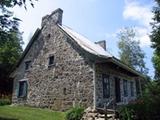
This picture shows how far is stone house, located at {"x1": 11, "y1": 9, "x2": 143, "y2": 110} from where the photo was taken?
1465cm

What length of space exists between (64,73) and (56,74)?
0.85 meters

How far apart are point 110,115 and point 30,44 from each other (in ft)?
37.8

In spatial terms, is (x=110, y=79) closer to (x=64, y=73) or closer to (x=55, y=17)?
(x=64, y=73)

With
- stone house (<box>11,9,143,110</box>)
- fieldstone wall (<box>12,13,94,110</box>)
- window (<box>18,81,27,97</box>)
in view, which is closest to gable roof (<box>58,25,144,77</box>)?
stone house (<box>11,9,143,110</box>)

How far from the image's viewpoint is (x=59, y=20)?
18.8 meters

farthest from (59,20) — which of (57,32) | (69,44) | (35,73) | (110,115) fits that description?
(110,115)

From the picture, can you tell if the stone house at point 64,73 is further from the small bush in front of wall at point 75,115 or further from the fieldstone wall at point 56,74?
the small bush in front of wall at point 75,115

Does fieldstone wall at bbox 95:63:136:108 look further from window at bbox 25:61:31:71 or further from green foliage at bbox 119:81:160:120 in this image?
window at bbox 25:61:31:71

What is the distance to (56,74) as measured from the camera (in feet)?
55.4

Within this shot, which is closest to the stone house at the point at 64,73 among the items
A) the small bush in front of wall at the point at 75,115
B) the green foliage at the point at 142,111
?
the small bush in front of wall at the point at 75,115

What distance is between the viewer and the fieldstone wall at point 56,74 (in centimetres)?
1490

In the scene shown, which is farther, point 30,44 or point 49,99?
point 30,44

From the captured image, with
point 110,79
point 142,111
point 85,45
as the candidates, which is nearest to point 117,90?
point 110,79

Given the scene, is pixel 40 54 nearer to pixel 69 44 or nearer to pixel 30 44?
pixel 30 44
